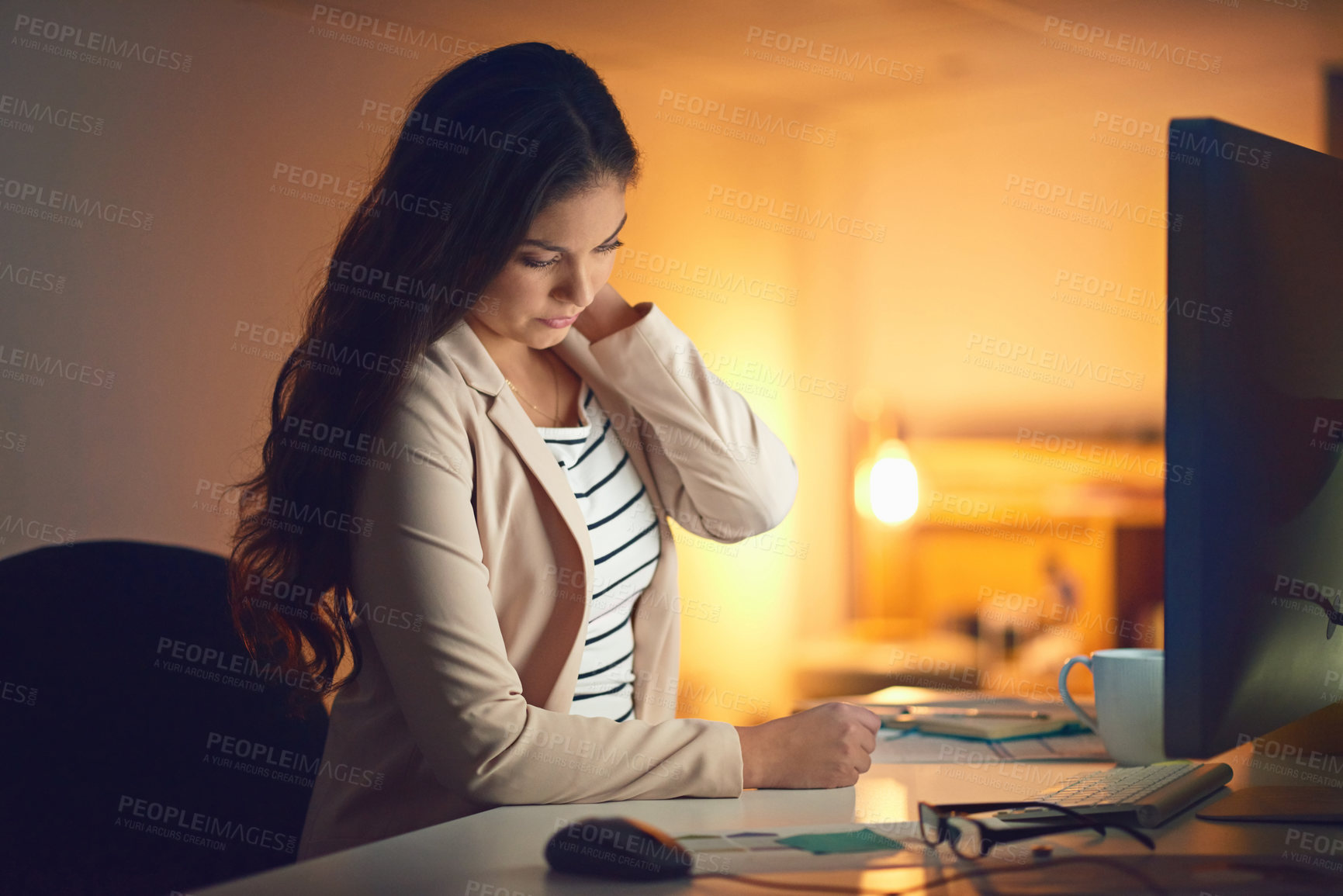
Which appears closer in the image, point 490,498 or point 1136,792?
point 1136,792

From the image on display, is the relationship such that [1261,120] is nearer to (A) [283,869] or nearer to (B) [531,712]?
(B) [531,712]

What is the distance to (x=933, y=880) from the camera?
605mm

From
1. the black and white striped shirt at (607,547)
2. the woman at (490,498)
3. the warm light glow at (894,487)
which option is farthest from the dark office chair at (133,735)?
the warm light glow at (894,487)

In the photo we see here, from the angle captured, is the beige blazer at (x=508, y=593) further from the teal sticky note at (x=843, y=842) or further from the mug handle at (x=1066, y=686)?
the mug handle at (x=1066, y=686)

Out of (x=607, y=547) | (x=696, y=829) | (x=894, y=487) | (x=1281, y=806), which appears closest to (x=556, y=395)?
(x=607, y=547)

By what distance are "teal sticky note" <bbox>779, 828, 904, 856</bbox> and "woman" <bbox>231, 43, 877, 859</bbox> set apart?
0.16m

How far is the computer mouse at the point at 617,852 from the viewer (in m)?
0.60

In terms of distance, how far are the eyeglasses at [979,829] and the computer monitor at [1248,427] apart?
0.28ft

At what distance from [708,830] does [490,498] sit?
409 mm

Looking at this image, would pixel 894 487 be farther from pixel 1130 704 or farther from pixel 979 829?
pixel 979 829

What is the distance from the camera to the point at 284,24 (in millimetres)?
2939

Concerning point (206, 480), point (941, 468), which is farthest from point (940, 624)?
point (206, 480)

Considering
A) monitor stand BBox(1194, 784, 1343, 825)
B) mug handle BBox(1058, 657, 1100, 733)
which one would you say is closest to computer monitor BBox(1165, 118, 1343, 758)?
monitor stand BBox(1194, 784, 1343, 825)

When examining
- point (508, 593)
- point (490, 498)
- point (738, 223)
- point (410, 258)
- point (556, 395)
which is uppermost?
point (738, 223)
